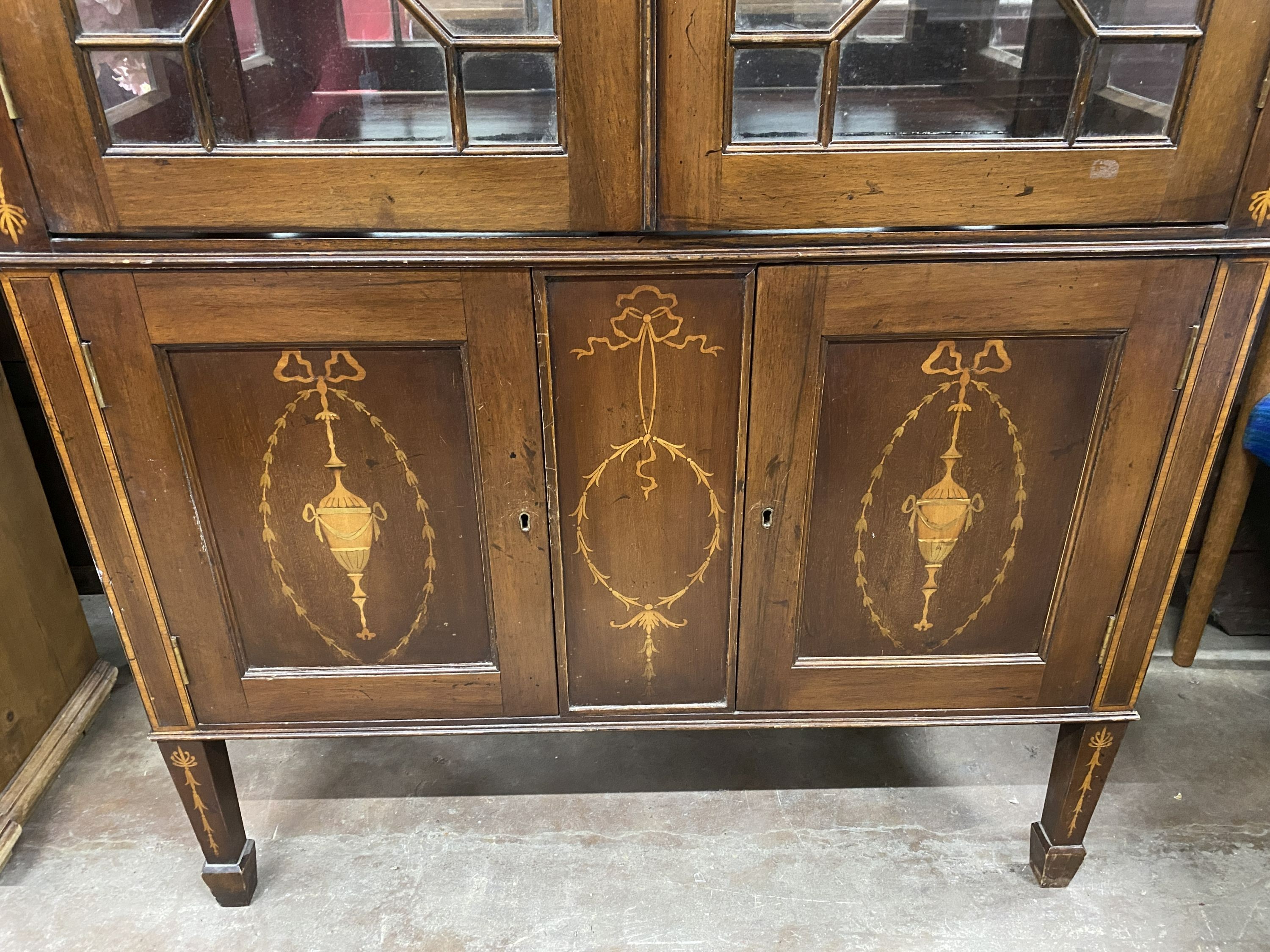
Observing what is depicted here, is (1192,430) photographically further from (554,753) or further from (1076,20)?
(554,753)

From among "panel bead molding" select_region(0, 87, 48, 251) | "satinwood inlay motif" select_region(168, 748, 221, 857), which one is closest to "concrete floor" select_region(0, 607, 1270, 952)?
"satinwood inlay motif" select_region(168, 748, 221, 857)

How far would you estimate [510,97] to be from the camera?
3.15ft

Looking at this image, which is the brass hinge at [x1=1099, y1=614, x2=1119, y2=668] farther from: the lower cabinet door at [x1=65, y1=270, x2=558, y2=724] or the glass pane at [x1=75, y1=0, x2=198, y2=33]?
the glass pane at [x1=75, y1=0, x2=198, y2=33]

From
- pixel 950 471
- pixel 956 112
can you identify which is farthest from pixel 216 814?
pixel 956 112

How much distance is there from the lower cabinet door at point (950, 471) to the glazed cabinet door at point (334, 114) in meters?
0.27

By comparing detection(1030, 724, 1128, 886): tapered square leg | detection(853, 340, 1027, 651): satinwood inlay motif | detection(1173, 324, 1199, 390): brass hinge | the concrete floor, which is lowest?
the concrete floor

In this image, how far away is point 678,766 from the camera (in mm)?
1681

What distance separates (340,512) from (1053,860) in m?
1.20

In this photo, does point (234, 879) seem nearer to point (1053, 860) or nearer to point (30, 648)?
point (30, 648)

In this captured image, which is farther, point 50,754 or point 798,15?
point 50,754

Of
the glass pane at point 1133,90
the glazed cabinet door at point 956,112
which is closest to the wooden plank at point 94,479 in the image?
the glazed cabinet door at point 956,112

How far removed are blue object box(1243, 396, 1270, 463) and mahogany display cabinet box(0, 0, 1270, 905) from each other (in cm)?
59

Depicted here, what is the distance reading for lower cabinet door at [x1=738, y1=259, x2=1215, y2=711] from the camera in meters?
1.03

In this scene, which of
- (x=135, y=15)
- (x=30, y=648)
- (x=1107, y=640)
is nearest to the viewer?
(x=135, y=15)
